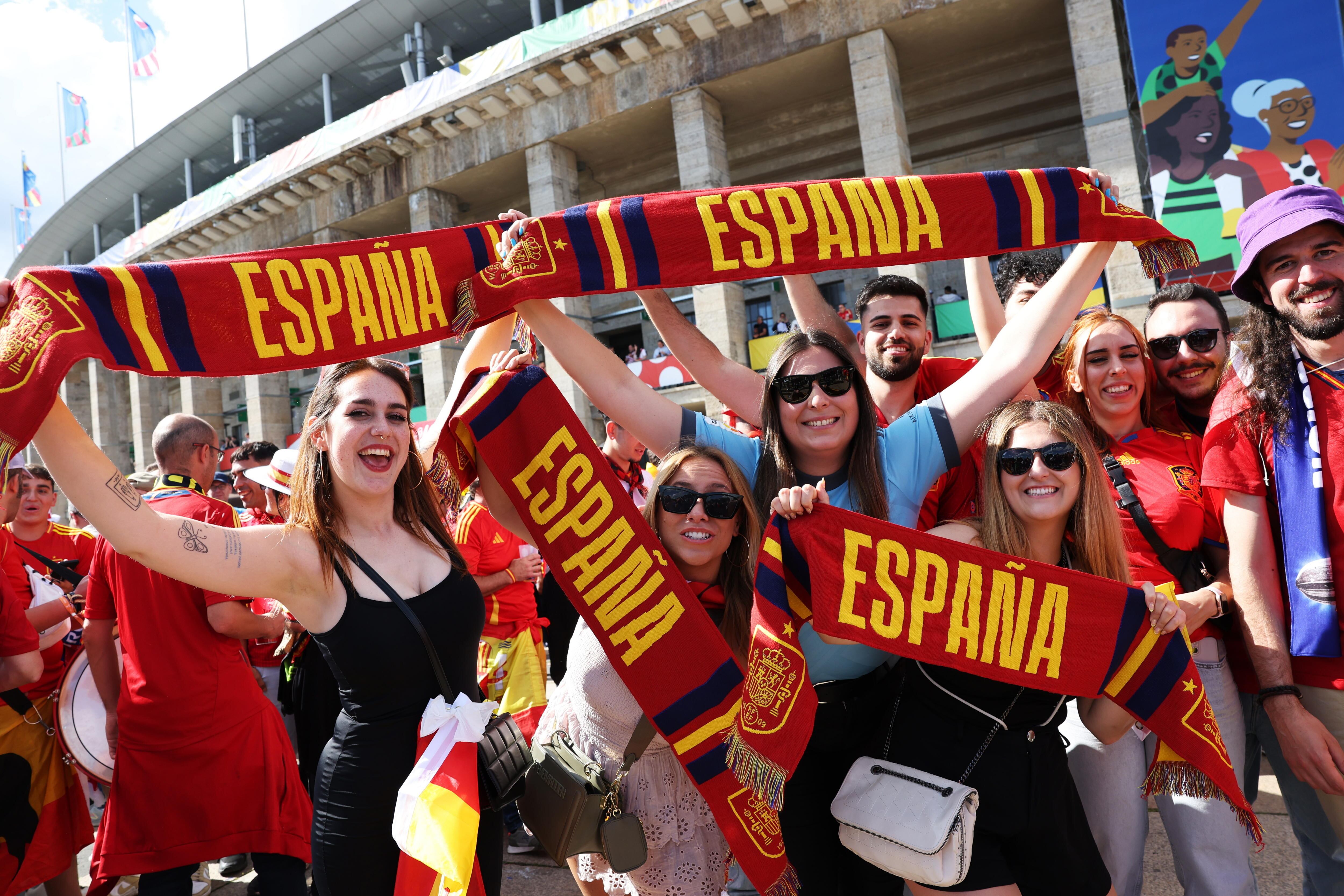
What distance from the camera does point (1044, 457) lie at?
79.0 inches

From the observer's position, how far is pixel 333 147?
19.5 m

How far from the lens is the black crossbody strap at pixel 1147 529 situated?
234 centimetres

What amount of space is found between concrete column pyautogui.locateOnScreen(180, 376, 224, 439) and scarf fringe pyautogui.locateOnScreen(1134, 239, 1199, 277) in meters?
25.9

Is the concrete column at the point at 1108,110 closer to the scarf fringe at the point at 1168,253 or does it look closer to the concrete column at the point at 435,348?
the scarf fringe at the point at 1168,253

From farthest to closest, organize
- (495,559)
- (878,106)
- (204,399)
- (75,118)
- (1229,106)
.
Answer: (75,118)
(204,399)
(878,106)
(1229,106)
(495,559)

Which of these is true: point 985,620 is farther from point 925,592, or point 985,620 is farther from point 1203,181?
point 1203,181

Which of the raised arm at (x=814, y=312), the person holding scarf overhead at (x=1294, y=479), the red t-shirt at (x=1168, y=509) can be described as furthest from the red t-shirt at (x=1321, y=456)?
the raised arm at (x=814, y=312)

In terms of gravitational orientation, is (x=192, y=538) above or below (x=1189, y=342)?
below

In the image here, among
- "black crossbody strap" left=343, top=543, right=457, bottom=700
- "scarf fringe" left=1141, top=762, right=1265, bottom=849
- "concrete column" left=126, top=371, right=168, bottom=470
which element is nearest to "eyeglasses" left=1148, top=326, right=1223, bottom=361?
"scarf fringe" left=1141, top=762, right=1265, bottom=849

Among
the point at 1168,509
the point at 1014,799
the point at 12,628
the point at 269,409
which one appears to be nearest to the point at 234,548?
the point at 12,628

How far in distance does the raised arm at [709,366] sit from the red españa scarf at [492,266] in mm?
236

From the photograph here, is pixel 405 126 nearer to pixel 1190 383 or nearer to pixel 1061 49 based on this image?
pixel 1061 49

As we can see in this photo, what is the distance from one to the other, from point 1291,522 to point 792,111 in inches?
680

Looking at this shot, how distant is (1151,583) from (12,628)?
383cm
